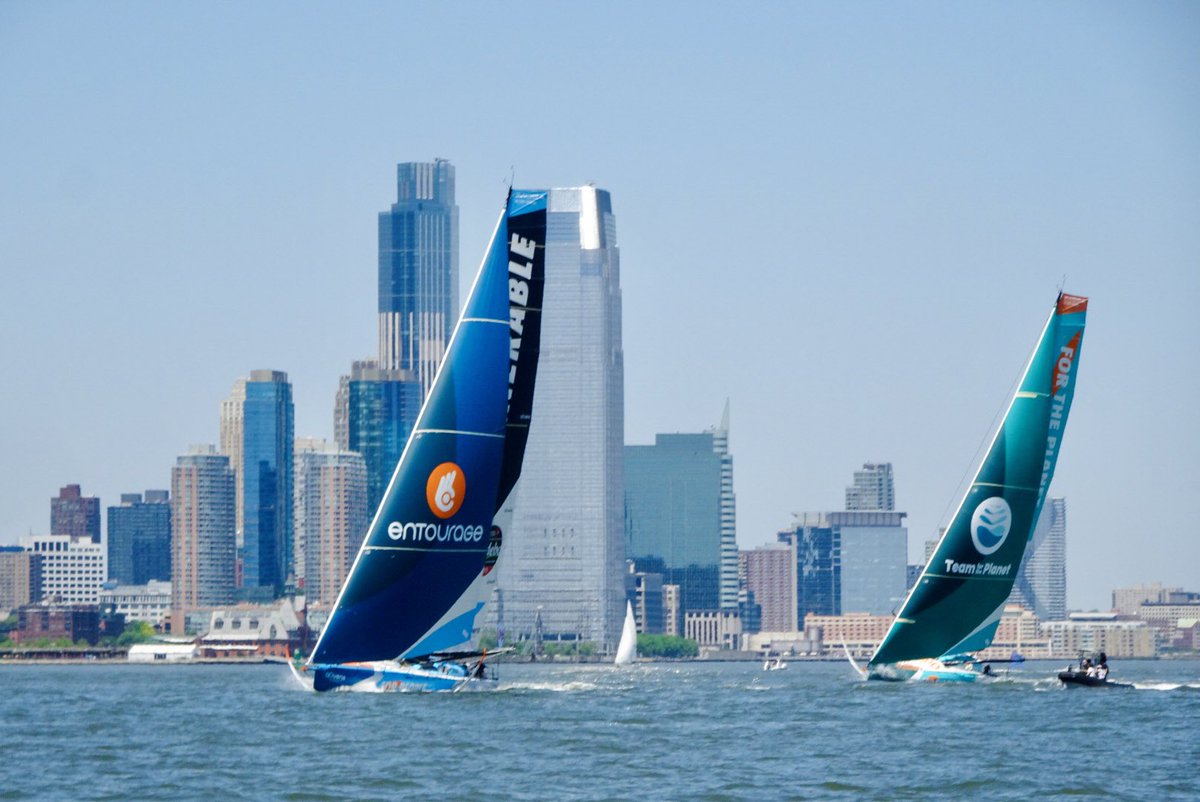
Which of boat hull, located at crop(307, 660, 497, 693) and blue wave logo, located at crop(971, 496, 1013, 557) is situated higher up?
blue wave logo, located at crop(971, 496, 1013, 557)

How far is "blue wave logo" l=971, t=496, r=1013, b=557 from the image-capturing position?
72.8 metres

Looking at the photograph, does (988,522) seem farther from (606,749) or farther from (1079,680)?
(606,749)

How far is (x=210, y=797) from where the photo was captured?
3931cm

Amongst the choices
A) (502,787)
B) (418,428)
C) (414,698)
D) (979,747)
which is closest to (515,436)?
(418,428)

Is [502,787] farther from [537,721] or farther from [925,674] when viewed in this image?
[925,674]

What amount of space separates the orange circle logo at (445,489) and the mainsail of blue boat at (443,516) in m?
0.03

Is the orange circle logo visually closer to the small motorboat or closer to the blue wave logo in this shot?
the blue wave logo

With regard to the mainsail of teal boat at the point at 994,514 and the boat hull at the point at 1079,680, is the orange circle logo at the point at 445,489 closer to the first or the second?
the mainsail of teal boat at the point at 994,514

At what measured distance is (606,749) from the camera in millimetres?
48062

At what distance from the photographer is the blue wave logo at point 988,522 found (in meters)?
72.8

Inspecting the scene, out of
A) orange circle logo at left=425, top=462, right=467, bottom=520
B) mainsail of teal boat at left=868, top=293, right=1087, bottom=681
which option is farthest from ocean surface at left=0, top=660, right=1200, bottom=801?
orange circle logo at left=425, top=462, right=467, bottom=520

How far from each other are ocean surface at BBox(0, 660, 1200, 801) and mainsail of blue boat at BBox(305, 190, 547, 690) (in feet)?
4.79

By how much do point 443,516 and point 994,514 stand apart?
71.6 ft

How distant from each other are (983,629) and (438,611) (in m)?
21.9
